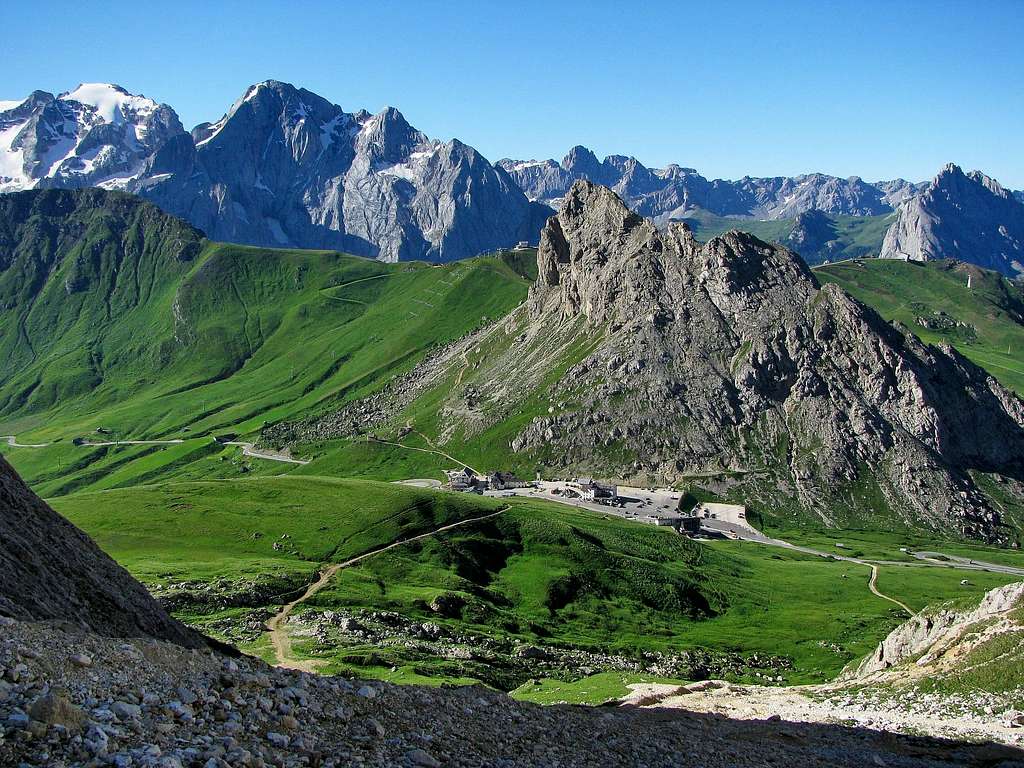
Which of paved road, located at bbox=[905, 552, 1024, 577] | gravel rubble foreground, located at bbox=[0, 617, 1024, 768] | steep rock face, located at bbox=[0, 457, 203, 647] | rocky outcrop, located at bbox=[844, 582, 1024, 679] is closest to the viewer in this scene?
gravel rubble foreground, located at bbox=[0, 617, 1024, 768]

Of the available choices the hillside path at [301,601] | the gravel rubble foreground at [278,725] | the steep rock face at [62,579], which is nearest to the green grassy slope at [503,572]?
the hillside path at [301,601]

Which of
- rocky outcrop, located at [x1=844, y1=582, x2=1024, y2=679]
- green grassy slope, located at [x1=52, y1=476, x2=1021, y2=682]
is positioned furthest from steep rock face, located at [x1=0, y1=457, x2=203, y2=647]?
rocky outcrop, located at [x1=844, y1=582, x2=1024, y2=679]

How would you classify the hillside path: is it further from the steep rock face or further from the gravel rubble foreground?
the gravel rubble foreground

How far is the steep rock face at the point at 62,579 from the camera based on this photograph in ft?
115

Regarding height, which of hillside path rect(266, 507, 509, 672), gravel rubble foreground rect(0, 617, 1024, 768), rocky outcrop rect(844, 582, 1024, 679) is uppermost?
gravel rubble foreground rect(0, 617, 1024, 768)

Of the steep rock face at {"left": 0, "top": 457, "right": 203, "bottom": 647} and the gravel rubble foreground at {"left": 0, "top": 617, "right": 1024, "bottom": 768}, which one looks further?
the steep rock face at {"left": 0, "top": 457, "right": 203, "bottom": 647}

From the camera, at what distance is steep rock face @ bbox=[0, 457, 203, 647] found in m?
35.1

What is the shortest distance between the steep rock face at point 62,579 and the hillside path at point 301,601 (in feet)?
42.2

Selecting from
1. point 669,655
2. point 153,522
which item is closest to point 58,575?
point 669,655

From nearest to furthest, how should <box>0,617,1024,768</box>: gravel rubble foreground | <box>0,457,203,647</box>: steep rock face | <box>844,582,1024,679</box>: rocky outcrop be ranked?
1. <box>0,617,1024,768</box>: gravel rubble foreground
2. <box>0,457,203,647</box>: steep rock face
3. <box>844,582,1024,679</box>: rocky outcrop

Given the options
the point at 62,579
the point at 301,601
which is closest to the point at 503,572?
the point at 301,601

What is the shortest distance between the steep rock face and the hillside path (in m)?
12.9

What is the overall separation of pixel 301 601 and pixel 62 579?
6842 centimetres

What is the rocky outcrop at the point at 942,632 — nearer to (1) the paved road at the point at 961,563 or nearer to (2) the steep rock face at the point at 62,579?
(2) the steep rock face at the point at 62,579
